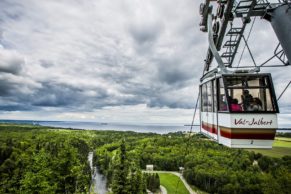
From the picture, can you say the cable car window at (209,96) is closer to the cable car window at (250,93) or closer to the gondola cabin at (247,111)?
the gondola cabin at (247,111)

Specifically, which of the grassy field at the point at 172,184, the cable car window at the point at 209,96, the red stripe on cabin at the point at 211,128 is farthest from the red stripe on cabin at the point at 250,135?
the grassy field at the point at 172,184

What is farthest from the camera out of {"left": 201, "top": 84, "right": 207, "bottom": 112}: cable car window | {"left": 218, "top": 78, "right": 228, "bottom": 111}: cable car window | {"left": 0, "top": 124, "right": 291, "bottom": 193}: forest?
{"left": 0, "top": 124, "right": 291, "bottom": 193}: forest

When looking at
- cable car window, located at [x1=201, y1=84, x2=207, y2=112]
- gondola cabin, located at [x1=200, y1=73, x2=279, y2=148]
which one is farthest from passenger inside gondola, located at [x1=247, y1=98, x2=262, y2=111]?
cable car window, located at [x1=201, y1=84, x2=207, y2=112]

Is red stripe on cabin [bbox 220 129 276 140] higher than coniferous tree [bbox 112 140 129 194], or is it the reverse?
red stripe on cabin [bbox 220 129 276 140]

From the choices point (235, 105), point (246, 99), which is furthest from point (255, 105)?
point (235, 105)

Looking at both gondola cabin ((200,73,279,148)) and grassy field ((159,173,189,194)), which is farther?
grassy field ((159,173,189,194))

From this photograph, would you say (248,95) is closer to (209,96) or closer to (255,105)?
(255,105)

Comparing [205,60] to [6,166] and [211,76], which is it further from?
[6,166]

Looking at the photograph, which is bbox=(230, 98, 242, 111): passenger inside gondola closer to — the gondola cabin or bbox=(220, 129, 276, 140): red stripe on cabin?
the gondola cabin
